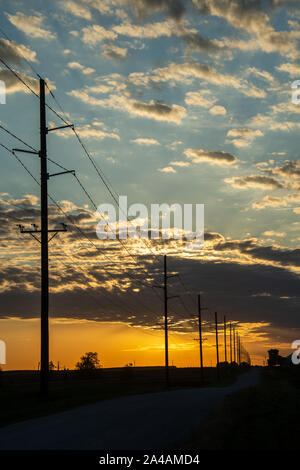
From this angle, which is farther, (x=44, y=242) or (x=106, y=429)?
(x=44, y=242)

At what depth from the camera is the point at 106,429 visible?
51.8ft

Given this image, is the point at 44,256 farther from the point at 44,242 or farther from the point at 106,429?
the point at 106,429

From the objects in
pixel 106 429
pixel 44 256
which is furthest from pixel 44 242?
pixel 106 429

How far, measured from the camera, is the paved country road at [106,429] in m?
13.1

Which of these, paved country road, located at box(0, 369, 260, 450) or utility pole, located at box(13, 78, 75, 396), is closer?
paved country road, located at box(0, 369, 260, 450)

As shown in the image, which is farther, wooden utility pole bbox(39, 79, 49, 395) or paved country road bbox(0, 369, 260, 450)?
wooden utility pole bbox(39, 79, 49, 395)

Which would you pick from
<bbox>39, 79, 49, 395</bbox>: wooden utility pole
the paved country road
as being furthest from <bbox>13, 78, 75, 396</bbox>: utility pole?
the paved country road

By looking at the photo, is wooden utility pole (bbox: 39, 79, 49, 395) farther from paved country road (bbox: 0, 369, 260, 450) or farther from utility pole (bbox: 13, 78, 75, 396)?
paved country road (bbox: 0, 369, 260, 450)

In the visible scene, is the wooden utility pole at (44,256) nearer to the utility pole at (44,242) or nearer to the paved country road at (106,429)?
the utility pole at (44,242)

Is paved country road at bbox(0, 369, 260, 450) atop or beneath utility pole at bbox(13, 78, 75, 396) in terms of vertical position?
beneath

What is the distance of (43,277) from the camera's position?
27641 millimetres

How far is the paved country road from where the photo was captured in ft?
43.0
